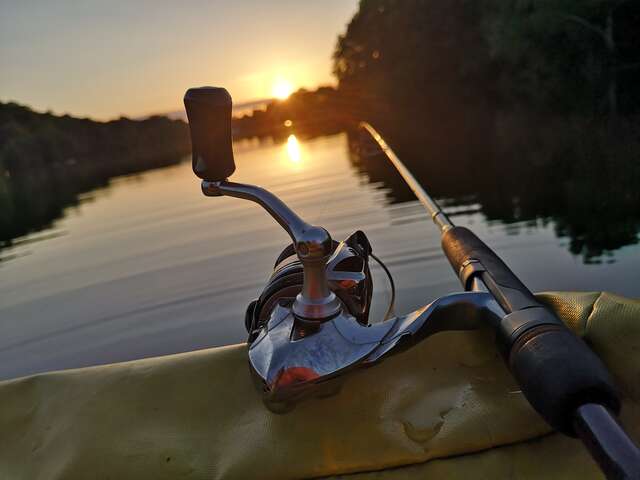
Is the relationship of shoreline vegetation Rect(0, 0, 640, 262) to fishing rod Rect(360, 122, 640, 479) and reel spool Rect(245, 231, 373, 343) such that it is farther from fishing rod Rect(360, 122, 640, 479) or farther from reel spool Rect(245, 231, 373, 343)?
fishing rod Rect(360, 122, 640, 479)

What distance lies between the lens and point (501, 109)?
1788cm

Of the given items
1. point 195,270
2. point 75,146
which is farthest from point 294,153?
point 75,146

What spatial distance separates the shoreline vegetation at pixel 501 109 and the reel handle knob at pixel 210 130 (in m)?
0.25

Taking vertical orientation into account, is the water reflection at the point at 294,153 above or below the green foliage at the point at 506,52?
below

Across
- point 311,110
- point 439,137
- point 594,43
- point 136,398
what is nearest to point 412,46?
point 311,110

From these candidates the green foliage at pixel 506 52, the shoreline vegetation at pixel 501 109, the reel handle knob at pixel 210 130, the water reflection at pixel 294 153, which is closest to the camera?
the reel handle knob at pixel 210 130

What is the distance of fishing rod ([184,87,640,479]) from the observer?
2.65 feet

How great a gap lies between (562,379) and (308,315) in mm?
496

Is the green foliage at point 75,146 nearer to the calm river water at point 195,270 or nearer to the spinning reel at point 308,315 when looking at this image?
the calm river water at point 195,270

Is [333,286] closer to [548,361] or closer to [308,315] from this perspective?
[308,315]

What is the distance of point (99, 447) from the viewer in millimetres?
1260

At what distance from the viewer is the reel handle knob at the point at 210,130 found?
3.80ft

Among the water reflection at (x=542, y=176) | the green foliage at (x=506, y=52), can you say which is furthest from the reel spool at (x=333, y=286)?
the green foliage at (x=506, y=52)

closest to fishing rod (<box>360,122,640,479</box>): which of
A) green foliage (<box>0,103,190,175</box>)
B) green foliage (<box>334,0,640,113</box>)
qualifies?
green foliage (<box>334,0,640,113</box>)
